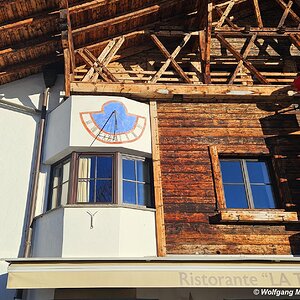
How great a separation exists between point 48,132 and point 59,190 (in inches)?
55.9

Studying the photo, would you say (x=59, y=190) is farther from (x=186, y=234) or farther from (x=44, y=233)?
(x=186, y=234)

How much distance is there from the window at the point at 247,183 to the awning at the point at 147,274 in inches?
73.1

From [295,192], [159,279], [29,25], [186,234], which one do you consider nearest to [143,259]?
[159,279]

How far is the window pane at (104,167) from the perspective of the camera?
6.80m

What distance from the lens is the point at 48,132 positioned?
24.8 feet

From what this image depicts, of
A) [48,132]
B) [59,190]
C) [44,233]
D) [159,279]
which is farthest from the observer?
Answer: [48,132]

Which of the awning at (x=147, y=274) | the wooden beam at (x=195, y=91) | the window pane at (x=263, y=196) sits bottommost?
the awning at (x=147, y=274)

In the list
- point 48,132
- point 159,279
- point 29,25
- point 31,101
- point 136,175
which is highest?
point 29,25

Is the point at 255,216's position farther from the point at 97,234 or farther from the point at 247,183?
the point at 97,234

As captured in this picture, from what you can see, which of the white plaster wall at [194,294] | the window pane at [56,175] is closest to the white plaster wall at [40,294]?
the white plaster wall at [194,294]

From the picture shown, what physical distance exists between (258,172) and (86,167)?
3.60 metres

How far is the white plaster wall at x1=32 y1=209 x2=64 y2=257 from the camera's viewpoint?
20.1 feet

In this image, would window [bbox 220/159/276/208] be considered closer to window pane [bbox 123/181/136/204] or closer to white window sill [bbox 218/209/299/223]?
white window sill [bbox 218/209/299/223]

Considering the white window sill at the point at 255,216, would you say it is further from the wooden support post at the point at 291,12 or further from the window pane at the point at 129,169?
the wooden support post at the point at 291,12
